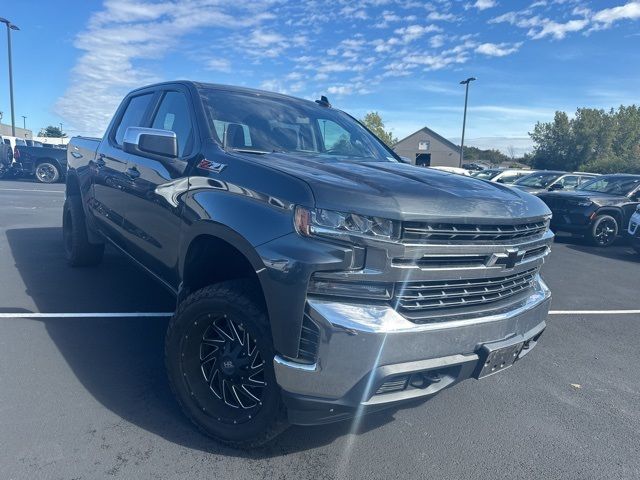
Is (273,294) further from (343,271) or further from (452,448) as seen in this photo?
(452,448)

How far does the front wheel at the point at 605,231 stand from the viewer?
11.0 meters

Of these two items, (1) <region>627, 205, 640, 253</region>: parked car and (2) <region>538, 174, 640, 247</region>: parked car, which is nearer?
(1) <region>627, 205, 640, 253</region>: parked car

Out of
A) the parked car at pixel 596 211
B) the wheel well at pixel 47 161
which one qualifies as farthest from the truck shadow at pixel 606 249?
the wheel well at pixel 47 161

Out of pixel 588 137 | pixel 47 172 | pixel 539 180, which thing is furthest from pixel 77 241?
pixel 588 137

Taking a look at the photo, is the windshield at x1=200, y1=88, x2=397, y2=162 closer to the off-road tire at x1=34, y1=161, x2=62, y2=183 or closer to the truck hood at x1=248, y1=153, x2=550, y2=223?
the truck hood at x1=248, y1=153, x2=550, y2=223

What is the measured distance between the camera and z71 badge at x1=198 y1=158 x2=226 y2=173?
114 inches

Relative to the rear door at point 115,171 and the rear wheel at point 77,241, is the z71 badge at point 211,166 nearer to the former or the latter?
the rear door at point 115,171

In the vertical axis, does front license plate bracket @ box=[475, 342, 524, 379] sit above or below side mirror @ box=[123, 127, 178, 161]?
below

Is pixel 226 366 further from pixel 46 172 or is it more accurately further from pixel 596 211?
pixel 46 172

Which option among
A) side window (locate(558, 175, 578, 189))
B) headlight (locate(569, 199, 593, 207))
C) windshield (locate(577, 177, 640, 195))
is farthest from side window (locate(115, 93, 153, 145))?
side window (locate(558, 175, 578, 189))

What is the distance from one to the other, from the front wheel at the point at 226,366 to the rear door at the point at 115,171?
5.79 feet

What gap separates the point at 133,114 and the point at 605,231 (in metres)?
10.1

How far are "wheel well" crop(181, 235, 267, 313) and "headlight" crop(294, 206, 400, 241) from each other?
0.64m

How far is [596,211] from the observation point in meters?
10.9
